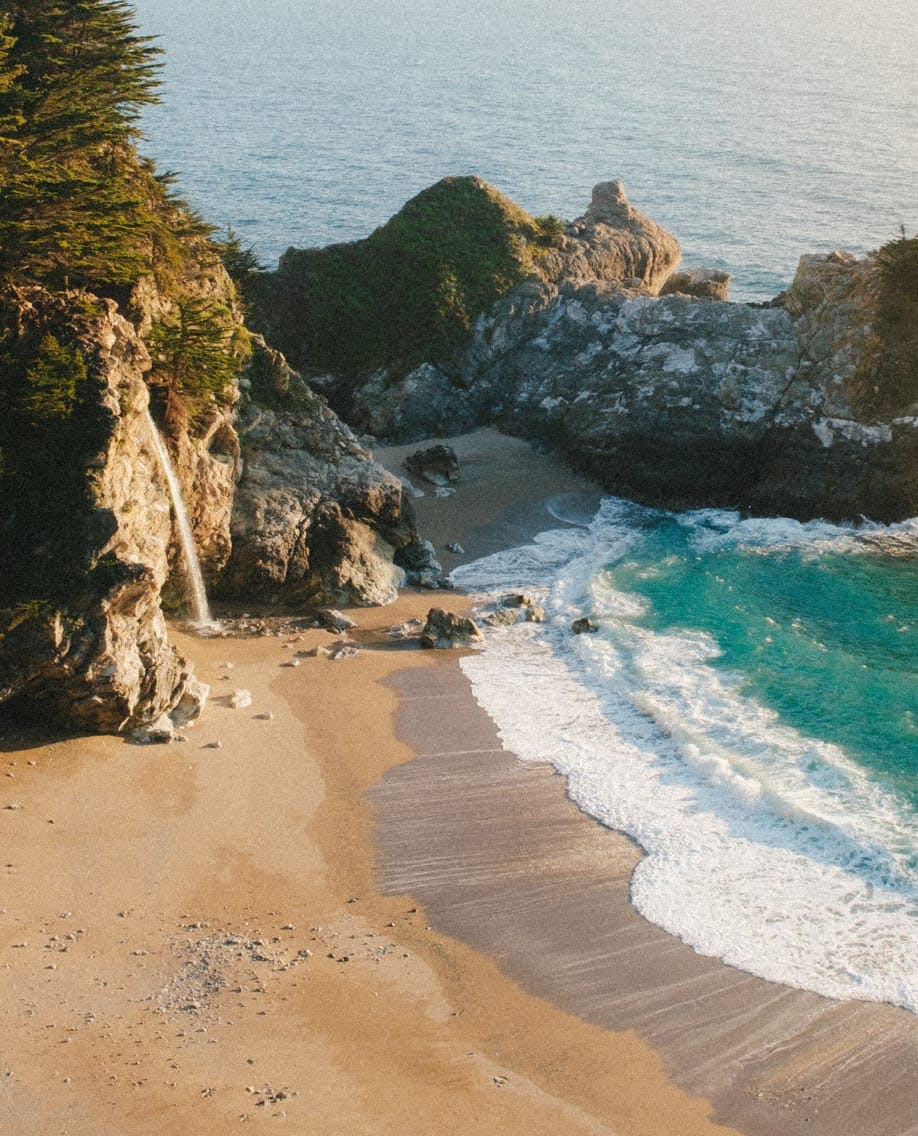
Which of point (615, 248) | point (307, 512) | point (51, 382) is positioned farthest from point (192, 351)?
point (615, 248)

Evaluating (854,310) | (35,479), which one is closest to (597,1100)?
(35,479)

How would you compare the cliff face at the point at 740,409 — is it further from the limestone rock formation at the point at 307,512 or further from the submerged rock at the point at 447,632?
the submerged rock at the point at 447,632

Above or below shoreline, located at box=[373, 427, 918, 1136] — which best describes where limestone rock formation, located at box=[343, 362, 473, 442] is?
above

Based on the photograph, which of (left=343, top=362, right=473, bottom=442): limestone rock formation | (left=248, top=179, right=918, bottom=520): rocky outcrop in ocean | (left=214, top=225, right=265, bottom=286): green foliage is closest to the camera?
(left=248, top=179, right=918, bottom=520): rocky outcrop in ocean

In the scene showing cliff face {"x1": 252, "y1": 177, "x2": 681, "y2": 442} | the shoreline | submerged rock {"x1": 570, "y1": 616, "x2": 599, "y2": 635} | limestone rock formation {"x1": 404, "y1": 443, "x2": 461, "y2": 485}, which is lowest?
the shoreline

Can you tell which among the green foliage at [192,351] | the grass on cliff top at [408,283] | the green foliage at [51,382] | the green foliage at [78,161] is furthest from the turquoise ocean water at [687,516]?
the green foliage at [78,161]

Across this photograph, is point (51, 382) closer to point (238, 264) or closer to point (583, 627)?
point (583, 627)

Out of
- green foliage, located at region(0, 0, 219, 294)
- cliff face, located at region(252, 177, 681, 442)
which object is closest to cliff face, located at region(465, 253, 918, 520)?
cliff face, located at region(252, 177, 681, 442)

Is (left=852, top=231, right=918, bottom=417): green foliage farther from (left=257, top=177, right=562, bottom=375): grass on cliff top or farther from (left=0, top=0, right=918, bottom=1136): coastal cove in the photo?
(left=257, top=177, right=562, bottom=375): grass on cliff top
